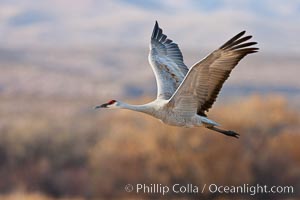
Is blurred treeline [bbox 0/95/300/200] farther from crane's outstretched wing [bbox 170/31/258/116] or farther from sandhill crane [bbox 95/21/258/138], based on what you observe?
crane's outstretched wing [bbox 170/31/258/116]

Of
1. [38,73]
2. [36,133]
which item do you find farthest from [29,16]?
[36,133]

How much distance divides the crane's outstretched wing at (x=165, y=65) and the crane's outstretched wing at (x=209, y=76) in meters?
0.85

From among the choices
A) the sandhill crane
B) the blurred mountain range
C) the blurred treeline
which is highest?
the sandhill crane

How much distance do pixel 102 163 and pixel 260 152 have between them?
5.36 m

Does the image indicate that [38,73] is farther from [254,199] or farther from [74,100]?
[254,199]

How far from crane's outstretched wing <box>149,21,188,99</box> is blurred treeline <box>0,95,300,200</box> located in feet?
50.6

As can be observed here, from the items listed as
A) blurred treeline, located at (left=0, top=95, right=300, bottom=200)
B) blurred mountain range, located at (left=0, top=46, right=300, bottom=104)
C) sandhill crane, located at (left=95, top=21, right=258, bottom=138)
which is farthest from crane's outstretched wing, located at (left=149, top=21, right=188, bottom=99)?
blurred mountain range, located at (left=0, top=46, right=300, bottom=104)

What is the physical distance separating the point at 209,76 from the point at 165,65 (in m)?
2.29

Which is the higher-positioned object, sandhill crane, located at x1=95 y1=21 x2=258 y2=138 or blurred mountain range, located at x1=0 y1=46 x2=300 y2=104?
sandhill crane, located at x1=95 y1=21 x2=258 y2=138

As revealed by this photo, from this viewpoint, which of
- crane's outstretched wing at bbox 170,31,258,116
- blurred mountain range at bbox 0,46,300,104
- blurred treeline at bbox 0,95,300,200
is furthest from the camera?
blurred mountain range at bbox 0,46,300,104

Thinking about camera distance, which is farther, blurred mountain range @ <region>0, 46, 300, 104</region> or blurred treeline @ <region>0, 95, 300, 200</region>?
blurred mountain range @ <region>0, 46, 300, 104</region>

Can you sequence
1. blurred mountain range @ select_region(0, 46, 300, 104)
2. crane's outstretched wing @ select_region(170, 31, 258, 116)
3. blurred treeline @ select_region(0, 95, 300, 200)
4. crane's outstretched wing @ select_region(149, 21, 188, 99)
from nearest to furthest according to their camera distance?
crane's outstretched wing @ select_region(170, 31, 258, 116), crane's outstretched wing @ select_region(149, 21, 188, 99), blurred treeline @ select_region(0, 95, 300, 200), blurred mountain range @ select_region(0, 46, 300, 104)

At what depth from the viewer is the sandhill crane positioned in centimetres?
1316

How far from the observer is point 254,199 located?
110ft
